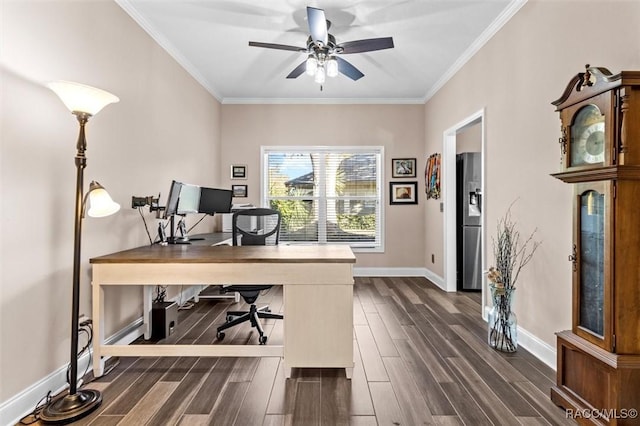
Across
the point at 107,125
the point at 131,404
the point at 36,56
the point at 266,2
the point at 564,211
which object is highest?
the point at 266,2

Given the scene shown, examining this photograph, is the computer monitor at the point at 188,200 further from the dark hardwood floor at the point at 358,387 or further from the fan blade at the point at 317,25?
the fan blade at the point at 317,25

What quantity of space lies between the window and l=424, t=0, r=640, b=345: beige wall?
223cm

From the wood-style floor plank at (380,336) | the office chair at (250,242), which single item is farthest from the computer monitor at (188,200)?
the wood-style floor plank at (380,336)

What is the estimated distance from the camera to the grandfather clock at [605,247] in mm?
1509

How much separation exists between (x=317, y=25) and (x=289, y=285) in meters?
1.90

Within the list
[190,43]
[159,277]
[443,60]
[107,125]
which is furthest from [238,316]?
[443,60]

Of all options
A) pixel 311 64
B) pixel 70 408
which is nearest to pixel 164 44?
pixel 311 64

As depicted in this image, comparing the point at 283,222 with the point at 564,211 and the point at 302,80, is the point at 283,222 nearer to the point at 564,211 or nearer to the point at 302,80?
the point at 302,80

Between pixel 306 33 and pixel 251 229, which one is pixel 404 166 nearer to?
pixel 306 33

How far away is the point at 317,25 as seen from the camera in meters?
2.48

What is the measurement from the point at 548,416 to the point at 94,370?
2748 mm

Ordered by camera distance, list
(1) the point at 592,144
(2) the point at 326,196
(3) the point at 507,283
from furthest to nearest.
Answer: (2) the point at 326,196
(3) the point at 507,283
(1) the point at 592,144

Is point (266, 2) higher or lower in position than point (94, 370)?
higher

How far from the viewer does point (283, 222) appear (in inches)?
211
